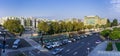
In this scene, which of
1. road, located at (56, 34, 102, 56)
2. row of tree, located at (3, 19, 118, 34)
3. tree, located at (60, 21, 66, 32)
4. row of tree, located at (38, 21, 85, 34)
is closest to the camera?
road, located at (56, 34, 102, 56)

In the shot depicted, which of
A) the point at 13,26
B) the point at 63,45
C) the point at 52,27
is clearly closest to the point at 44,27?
the point at 52,27

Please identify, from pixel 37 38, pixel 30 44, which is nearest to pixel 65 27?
pixel 37 38

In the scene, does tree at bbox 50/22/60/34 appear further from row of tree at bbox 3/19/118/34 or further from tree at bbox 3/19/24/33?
tree at bbox 3/19/24/33

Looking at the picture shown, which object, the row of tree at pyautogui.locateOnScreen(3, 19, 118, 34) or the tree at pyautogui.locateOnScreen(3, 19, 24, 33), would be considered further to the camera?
the row of tree at pyautogui.locateOnScreen(3, 19, 118, 34)

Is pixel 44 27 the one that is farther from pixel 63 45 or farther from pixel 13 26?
pixel 63 45

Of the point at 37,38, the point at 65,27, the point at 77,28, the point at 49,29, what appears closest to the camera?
the point at 37,38

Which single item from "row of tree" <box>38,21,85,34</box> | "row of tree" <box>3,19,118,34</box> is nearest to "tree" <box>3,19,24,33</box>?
"row of tree" <box>3,19,118,34</box>

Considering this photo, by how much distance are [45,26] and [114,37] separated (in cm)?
1753

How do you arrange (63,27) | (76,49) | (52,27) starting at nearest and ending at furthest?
(76,49), (52,27), (63,27)

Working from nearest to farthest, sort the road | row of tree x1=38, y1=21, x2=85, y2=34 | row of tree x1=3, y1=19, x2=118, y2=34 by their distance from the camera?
the road → row of tree x1=3, y1=19, x2=118, y2=34 → row of tree x1=38, y1=21, x2=85, y2=34

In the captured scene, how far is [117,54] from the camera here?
35.6 meters

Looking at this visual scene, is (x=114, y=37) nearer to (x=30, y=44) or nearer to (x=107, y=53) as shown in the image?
(x=30, y=44)

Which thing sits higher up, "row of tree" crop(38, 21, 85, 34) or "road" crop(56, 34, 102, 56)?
"row of tree" crop(38, 21, 85, 34)

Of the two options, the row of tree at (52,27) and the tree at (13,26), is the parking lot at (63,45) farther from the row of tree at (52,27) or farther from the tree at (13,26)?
the tree at (13,26)
